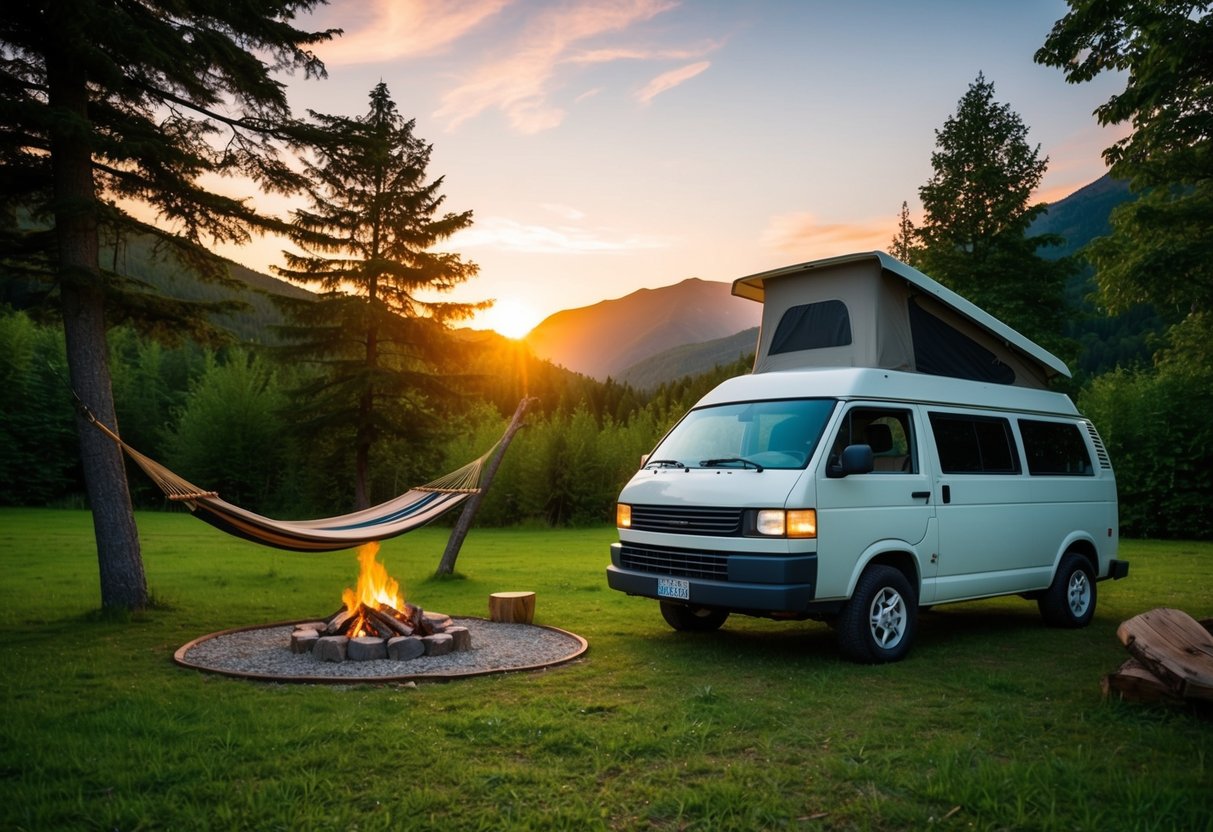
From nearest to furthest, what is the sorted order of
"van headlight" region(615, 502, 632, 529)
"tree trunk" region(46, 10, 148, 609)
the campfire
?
1. the campfire
2. "van headlight" region(615, 502, 632, 529)
3. "tree trunk" region(46, 10, 148, 609)

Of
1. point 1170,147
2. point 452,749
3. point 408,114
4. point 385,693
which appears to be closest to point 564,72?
point 385,693

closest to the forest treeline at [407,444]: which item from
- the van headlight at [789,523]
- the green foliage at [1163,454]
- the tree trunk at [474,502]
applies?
the green foliage at [1163,454]

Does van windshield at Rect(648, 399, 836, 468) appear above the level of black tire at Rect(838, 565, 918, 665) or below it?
above

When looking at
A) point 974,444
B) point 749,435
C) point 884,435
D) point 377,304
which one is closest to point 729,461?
point 749,435

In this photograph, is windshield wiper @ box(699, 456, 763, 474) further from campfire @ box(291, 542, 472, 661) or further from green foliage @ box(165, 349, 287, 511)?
green foliage @ box(165, 349, 287, 511)

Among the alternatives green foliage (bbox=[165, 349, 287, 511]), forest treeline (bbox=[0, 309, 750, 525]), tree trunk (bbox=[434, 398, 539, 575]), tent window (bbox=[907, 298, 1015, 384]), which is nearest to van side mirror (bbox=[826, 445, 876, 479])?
tent window (bbox=[907, 298, 1015, 384])

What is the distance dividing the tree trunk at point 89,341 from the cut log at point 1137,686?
931 cm

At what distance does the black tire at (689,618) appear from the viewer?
838 centimetres

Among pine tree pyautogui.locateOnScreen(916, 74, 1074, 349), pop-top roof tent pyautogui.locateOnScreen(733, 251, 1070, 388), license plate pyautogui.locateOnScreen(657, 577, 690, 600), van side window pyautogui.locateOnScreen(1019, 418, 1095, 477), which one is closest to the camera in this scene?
license plate pyautogui.locateOnScreen(657, 577, 690, 600)

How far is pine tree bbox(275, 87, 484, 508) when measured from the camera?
22828mm

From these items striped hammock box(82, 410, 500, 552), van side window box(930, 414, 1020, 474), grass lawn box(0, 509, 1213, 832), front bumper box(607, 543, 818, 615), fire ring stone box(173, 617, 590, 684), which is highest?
van side window box(930, 414, 1020, 474)

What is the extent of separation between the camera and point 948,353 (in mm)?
8336

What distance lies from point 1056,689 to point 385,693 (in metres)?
4.64

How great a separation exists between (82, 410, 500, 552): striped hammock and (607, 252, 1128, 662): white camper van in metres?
2.19
